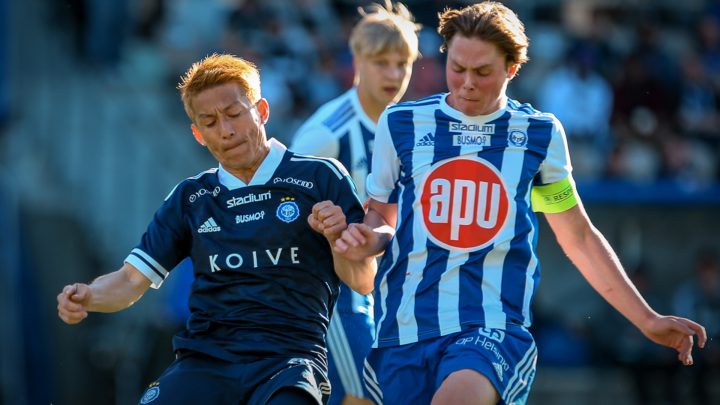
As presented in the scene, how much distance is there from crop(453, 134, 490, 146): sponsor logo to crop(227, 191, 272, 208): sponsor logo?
0.84 metres

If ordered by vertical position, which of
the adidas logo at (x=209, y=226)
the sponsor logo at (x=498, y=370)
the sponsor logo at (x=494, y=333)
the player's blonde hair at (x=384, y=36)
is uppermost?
the player's blonde hair at (x=384, y=36)

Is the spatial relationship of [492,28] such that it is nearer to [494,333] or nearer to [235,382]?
[494,333]

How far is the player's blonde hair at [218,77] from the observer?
5070 mm

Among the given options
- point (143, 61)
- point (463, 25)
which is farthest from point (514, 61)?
point (143, 61)

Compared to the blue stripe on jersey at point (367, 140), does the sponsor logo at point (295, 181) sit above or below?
above

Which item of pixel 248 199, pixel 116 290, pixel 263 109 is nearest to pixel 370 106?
pixel 263 109

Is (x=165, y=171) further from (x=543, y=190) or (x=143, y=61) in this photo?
(x=543, y=190)

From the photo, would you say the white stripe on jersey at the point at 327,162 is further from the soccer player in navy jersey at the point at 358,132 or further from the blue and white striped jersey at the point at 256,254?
the soccer player in navy jersey at the point at 358,132

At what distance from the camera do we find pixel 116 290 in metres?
5.07

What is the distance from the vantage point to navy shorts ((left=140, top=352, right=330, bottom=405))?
4.75m

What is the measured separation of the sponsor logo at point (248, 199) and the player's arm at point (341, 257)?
375mm

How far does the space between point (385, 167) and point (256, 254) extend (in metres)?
0.65

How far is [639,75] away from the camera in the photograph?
13.9 metres

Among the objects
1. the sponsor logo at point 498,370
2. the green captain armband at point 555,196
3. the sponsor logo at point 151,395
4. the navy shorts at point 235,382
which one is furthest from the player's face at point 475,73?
the sponsor logo at point 151,395
